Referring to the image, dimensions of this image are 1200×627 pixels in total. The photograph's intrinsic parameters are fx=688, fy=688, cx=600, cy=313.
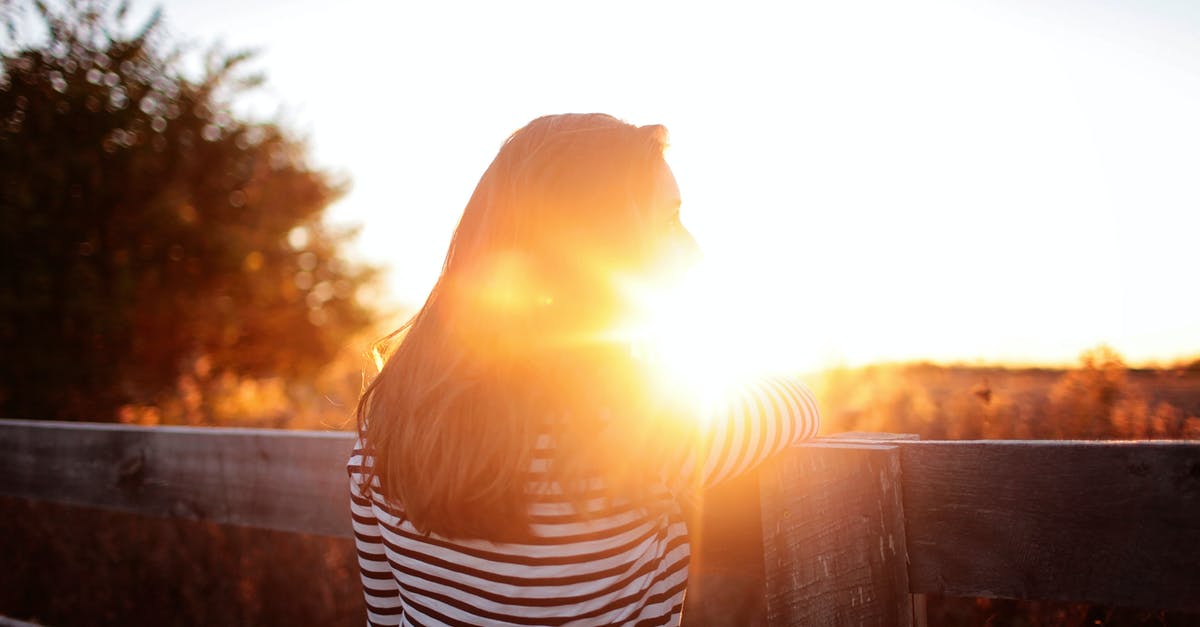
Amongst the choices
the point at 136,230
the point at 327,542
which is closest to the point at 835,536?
the point at 327,542

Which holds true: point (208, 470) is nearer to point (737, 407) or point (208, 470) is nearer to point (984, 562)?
point (737, 407)

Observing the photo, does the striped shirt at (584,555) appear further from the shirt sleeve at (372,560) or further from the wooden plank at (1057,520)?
the wooden plank at (1057,520)

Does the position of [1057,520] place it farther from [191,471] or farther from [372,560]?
[191,471]

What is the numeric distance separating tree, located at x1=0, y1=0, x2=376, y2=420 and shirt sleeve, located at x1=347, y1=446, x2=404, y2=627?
9404mm

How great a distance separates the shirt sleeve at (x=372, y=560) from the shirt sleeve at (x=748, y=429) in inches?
28.7

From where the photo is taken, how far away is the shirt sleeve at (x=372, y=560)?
1513 mm

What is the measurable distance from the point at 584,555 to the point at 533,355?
36 centimetres

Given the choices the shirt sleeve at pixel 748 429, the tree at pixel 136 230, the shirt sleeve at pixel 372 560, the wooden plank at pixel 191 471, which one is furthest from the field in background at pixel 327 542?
the tree at pixel 136 230

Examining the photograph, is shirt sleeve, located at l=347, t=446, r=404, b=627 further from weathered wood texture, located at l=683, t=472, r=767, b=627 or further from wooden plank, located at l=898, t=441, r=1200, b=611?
wooden plank, located at l=898, t=441, r=1200, b=611

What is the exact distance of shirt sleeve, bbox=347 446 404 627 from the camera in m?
1.51

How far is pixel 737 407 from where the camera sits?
128 centimetres

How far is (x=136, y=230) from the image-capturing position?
10.2 meters

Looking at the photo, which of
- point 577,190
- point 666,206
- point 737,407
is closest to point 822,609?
point 737,407

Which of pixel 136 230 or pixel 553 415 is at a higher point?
pixel 136 230
